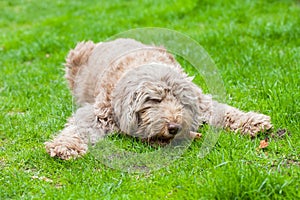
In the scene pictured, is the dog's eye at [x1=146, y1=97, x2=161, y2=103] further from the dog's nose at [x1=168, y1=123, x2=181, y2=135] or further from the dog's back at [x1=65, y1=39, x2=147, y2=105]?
the dog's back at [x1=65, y1=39, x2=147, y2=105]

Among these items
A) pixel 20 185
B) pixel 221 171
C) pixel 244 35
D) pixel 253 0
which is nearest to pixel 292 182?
pixel 221 171

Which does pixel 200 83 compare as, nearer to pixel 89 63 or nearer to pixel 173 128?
pixel 89 63

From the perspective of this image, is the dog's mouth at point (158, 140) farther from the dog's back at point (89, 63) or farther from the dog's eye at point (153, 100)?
the dog's back at point (89, 63)

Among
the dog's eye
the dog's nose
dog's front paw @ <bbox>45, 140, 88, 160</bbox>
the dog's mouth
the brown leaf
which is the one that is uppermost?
the dog's eye

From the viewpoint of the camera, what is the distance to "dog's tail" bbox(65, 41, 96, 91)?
22.2ft

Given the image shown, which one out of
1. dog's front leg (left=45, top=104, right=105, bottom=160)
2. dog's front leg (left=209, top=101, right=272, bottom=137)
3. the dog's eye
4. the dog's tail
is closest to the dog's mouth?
the dog's eye

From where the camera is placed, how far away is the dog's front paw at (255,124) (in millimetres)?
5047

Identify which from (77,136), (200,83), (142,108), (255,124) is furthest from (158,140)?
(200,83)

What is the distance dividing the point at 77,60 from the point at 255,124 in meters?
2.61

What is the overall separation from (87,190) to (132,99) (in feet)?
3.18

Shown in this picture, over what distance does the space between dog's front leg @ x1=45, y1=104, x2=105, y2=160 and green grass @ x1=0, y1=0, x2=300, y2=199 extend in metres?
0.10

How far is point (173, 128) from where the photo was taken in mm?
4551

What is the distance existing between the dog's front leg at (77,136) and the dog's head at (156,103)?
11.4 inches

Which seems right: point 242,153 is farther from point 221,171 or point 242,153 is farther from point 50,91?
point 50,91
